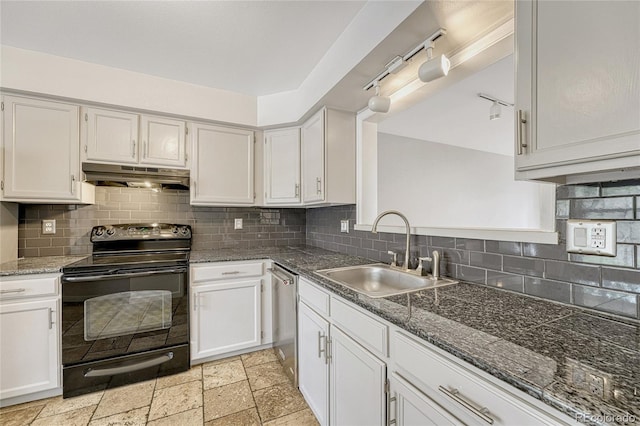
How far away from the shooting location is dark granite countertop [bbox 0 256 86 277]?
1720 mm

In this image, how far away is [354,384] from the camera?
1242 millimetres

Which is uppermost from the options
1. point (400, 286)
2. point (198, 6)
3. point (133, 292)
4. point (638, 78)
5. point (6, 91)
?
point (198, 6)

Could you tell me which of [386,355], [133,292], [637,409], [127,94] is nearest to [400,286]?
[386,355]

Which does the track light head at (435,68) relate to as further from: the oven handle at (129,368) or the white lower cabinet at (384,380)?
the oven handle at (129,368)

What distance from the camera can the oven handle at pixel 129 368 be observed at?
1.87 m

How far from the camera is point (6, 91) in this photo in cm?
195

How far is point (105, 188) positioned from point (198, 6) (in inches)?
71.4

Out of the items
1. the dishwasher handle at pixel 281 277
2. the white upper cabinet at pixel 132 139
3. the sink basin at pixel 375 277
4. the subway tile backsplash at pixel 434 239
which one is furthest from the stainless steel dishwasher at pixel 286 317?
the white upper cabinet at pixel 132 139

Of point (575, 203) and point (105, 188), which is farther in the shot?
point (105, 188)

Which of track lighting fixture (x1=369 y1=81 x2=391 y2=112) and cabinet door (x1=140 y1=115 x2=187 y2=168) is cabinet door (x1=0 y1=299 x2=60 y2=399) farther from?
track lighting fixture (x1=369 y1=81 x2=391 y2=112)

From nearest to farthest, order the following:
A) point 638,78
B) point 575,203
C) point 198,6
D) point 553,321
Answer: point 638,78, point 553,321, point 575,203, point 198,6

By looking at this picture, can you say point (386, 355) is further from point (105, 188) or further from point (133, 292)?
point (105, 188)

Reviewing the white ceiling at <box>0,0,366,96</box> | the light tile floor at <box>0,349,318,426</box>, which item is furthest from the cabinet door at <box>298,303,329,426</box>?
the white ceiling at <box>0,0,366,96</box>

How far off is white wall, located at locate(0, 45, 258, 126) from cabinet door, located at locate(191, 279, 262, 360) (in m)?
1.53
